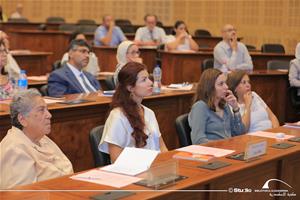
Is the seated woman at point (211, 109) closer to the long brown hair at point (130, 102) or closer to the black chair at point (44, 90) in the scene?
the long brown hair at point (130, 102)

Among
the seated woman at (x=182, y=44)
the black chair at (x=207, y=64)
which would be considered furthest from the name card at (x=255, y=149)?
the seated woman at (x=182, y=44)

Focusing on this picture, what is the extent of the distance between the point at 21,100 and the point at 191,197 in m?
1.15

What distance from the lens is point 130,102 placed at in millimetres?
4133

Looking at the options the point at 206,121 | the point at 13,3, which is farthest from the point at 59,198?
the point at 13,3

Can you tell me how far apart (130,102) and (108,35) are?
27.3ft

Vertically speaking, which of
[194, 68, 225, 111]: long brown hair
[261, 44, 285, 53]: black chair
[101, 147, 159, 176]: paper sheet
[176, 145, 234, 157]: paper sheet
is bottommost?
[176, 145, 234, 157]: paper sheet

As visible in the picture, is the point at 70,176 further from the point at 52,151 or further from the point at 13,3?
the point at 13,3

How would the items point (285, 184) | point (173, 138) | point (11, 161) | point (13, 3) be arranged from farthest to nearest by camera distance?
point (13, 3) → point (173, 138) → point (285, 184) → point (11, 161)

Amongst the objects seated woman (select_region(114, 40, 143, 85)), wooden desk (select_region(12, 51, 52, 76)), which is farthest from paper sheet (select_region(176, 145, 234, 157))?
wooden desk (select_region(12, 51, 52, 76))

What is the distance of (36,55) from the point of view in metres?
9.94

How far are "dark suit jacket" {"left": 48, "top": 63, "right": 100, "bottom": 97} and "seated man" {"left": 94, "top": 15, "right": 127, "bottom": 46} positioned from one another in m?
6.03

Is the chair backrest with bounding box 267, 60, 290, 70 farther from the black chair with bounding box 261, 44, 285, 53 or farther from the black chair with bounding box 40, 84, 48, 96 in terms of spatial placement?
the black chair with bounding box 40, 84, 48, 96

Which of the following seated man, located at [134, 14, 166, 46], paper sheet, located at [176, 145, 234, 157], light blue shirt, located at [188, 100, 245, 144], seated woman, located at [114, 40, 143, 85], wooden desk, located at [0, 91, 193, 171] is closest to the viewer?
paper sheet, located at [176, 145, 234, 157]

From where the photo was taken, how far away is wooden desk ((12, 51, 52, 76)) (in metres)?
9.77
